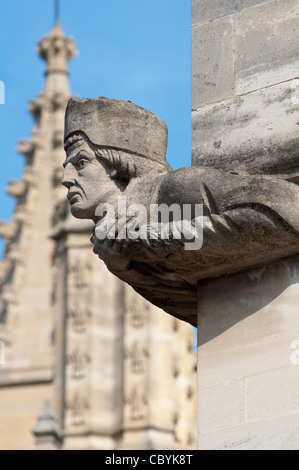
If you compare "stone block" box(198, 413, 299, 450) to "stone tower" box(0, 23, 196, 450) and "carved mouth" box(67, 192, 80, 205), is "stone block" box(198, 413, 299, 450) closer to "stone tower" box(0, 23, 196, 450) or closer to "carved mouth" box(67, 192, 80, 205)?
"carved mouth" box(67, 192, 80, 205)

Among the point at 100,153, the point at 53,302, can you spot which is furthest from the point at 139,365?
the point at 100,153

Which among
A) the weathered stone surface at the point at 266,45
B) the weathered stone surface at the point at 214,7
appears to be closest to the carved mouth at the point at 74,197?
the weathered stone surface at the point at 266,45

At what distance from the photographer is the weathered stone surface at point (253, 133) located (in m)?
7.34

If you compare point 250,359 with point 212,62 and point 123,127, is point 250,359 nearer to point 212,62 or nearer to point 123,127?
point 123,127

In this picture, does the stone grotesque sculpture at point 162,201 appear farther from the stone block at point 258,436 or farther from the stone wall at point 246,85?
the stone block at point 258,436

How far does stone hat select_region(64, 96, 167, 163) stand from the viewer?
7.81 m

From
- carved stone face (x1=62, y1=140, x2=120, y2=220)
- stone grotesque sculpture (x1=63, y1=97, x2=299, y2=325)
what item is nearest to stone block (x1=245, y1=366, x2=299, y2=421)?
stone grotesque sculpture (x1=63, y1=97, x2=299, y2=325)

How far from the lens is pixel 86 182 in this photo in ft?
25.6

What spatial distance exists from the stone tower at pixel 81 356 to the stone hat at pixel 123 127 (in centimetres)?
2391

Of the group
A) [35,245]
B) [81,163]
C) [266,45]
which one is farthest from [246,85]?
[35,245]

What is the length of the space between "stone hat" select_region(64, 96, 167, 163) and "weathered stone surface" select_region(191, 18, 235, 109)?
0.24 m

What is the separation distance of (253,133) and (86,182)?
853 mm

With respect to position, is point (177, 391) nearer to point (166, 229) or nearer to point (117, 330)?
point (117, 330)

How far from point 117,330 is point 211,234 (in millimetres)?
29043
